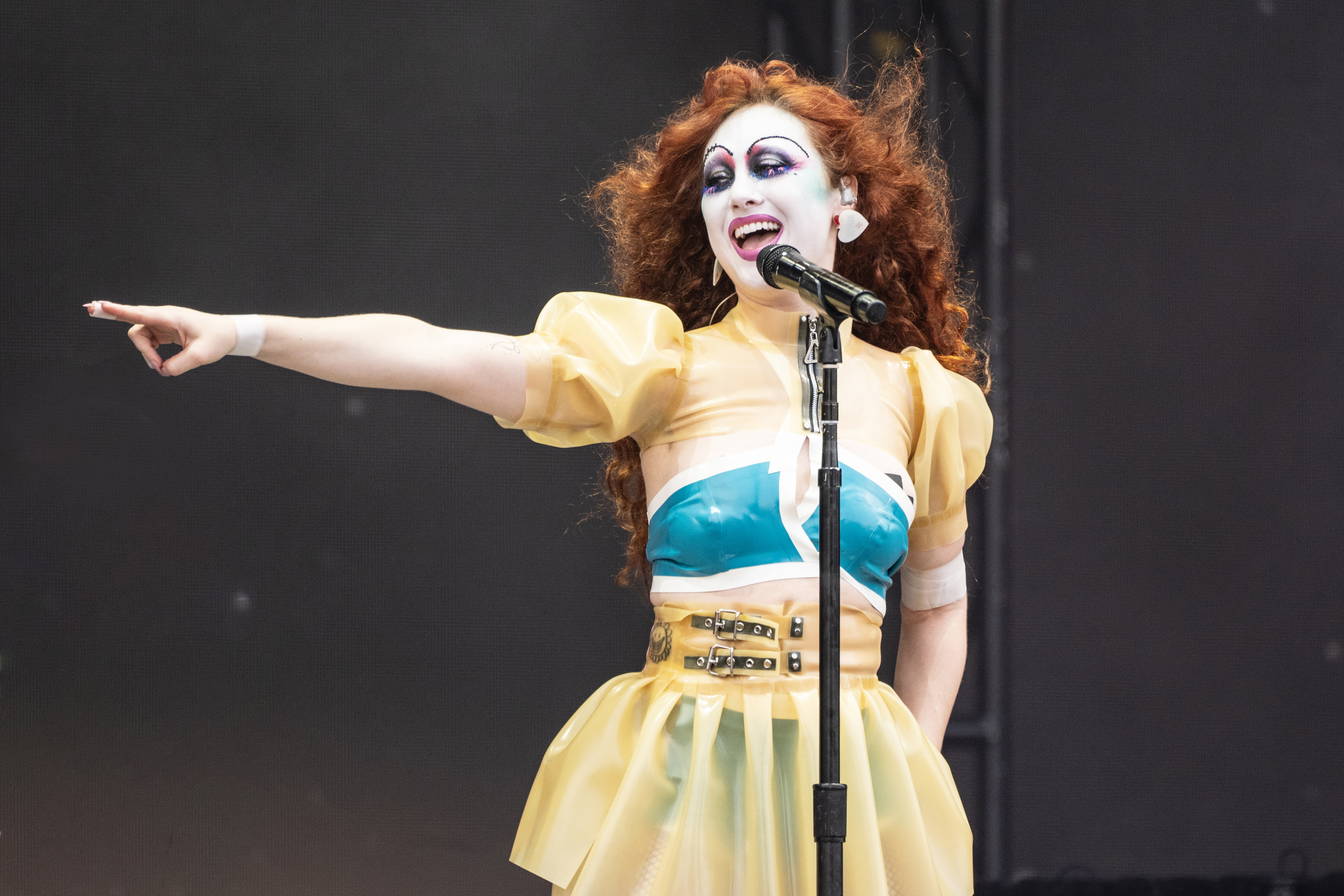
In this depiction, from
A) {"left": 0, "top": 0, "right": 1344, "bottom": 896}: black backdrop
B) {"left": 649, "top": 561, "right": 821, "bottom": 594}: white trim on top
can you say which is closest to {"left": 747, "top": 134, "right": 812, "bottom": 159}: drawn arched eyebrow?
{"left": 649, "top": 561, "right": 821, "bottom": 594}: white trim on top

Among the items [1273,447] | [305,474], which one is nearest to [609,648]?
[305,474]

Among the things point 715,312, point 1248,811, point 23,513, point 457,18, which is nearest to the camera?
point 715,312

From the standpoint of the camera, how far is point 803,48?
9.33 ft

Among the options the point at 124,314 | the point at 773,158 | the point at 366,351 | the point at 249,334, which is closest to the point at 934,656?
the point at 773,158

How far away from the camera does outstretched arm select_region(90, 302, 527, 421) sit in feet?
4.05

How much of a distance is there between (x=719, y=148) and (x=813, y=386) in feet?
A: 1.14

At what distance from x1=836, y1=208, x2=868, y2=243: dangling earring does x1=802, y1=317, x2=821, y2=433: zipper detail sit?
133 mm

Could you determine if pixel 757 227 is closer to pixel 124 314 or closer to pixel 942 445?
pixel 942 445

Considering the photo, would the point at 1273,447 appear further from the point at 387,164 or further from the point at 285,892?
the point at 285,892

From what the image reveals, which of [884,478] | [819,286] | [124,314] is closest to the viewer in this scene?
[124,314]

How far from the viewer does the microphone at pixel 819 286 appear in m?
1.22

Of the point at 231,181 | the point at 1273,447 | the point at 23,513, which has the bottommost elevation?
the point at 23,513

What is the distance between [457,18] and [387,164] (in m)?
0.36

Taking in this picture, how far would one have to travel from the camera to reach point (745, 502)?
4.88ft
